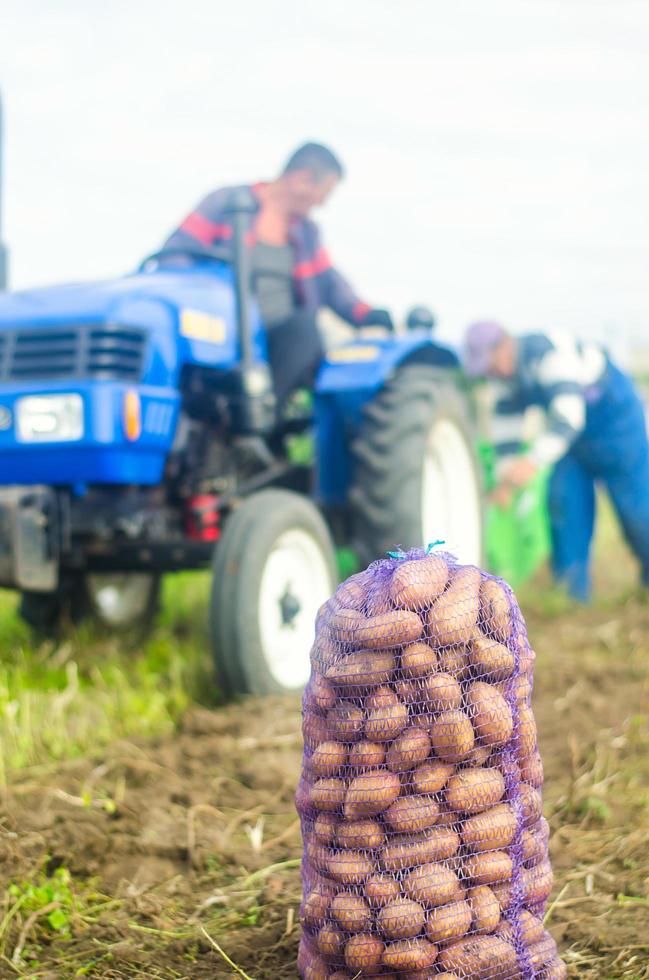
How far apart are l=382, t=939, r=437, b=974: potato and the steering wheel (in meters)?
2.99

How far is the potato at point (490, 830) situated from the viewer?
204 centimetres

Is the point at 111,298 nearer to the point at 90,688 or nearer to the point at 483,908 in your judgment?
the point at 90,688

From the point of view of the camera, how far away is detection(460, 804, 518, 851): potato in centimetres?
204

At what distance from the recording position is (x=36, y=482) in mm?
4043

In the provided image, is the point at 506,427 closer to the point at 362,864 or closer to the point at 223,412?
the point at 223,412

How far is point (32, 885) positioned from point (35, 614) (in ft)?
9.09

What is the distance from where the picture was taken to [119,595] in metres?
5.42

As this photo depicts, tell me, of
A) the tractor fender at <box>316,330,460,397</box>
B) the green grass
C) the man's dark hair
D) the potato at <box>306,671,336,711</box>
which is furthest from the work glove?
the potato at <box>306,671,336,711</box>

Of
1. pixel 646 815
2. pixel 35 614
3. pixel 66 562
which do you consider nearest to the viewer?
pixel 646 815

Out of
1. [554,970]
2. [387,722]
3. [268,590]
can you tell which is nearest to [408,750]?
[387,722]

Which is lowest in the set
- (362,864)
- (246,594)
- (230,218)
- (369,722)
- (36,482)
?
(362,864)

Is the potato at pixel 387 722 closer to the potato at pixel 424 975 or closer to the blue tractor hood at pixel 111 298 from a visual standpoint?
the potato at pixel 424 975

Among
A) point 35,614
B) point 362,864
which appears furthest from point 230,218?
point 362,864

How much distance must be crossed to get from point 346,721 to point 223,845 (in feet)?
3.25
